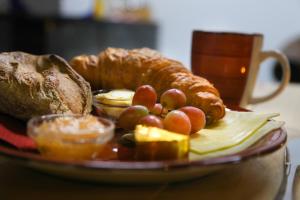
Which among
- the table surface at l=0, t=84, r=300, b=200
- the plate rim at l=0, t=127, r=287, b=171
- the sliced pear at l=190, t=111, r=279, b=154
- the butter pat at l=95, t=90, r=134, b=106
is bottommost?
the table surface at l=0, t=84, r=300, b=200

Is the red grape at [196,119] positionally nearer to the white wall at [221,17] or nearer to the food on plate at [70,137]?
the food on plate at [70,137]

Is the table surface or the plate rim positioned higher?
the plate rim

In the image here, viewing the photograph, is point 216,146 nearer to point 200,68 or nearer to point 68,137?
point 68,137

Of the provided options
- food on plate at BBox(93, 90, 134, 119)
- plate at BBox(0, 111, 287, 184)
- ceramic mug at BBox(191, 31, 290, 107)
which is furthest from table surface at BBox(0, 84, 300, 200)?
ceramic mug at BBox(191, 31, 290, 107)

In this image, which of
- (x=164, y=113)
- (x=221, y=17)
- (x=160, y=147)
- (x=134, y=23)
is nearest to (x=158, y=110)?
(x=164, y=113)

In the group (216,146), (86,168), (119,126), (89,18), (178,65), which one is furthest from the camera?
(89,18)

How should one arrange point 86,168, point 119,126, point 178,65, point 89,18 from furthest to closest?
point 89,18
point 178,65
point 119,126
point 86,168

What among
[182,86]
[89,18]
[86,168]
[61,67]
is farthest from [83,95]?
[89,18]

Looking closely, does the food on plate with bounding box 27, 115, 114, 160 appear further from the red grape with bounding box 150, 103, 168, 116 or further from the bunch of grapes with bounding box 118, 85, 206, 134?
the red grape with bounding box 150, 103, 168, 116
